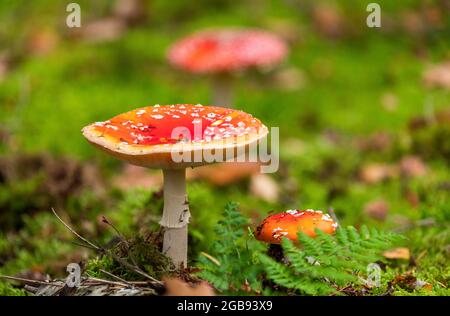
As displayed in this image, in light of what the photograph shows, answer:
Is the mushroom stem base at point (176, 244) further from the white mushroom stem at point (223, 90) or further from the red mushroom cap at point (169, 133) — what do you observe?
the white mushroom stem at point (223, 90)

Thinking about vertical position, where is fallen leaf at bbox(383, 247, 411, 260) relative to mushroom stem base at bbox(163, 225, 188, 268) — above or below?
below

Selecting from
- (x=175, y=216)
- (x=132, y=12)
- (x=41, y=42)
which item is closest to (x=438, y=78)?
(x=132, y=12)

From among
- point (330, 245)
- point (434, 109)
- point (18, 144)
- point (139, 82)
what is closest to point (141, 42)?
point (139, 82)

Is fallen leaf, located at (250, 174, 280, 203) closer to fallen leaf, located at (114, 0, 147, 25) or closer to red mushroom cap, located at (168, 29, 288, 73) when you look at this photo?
red mushroom cap, located at (168, 29, 288, 73)

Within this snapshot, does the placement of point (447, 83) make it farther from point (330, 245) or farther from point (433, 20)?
point (330, 245)

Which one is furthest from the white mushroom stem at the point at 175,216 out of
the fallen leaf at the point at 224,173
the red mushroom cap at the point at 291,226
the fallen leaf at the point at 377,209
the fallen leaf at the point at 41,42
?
the fallen leaf at the point at 41,42

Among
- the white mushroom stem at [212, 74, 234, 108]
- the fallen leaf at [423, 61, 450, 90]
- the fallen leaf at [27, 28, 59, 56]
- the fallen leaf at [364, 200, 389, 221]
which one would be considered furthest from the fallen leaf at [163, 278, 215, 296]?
the fallen leaf at [27, 28, 59, 56]
